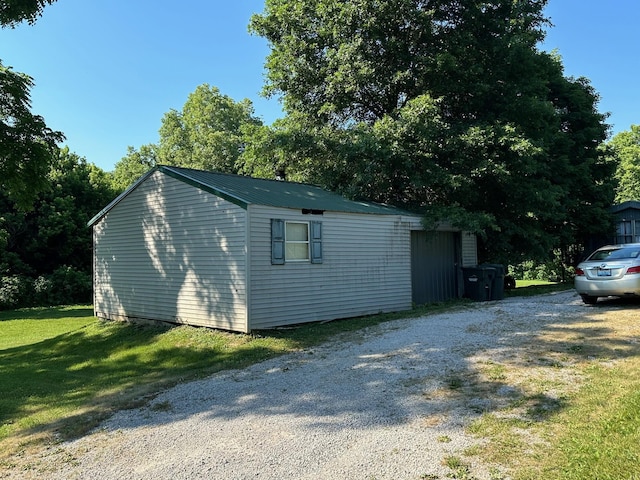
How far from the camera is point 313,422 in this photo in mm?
4754

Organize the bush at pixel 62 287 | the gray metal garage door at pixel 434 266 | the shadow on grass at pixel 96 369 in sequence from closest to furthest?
the shadow on grass at pixel 96 369 < the gray metal garage door at pixel 434 266 < the bush at pixel 62 287

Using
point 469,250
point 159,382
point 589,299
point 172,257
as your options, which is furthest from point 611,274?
point 172,257

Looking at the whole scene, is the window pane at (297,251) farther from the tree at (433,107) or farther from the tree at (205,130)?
the tree at (205,130)

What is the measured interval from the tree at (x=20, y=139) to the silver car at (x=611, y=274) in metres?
12.7

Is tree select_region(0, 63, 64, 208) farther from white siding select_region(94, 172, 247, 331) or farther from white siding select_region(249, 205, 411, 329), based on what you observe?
white siding select_region(249, 205, 411, 329)

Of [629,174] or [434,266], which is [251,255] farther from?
[629,174]

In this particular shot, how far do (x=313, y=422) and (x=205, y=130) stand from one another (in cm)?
3761

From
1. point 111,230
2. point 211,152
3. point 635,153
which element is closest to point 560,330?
point 111,230

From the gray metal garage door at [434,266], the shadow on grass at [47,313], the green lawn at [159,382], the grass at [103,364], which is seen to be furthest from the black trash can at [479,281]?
the shadow on grass at [47,313]

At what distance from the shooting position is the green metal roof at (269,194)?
10.3 m

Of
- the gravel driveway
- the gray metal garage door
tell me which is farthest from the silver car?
the gray metal garage door

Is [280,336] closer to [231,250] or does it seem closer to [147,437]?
[231,250]

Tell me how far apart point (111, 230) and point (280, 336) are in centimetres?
716

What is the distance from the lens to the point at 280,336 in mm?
9516
